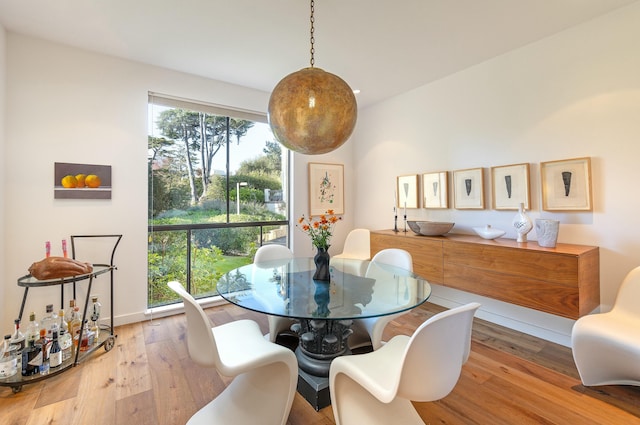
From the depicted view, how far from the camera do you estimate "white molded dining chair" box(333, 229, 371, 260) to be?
3711 millimetres

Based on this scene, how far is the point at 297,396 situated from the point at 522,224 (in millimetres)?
2459

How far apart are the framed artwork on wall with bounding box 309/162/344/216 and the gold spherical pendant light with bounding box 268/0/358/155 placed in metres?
2.55

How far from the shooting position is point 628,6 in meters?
2.28

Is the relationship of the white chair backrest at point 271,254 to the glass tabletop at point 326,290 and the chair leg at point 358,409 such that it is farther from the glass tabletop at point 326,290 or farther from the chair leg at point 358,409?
the chair leg at point 358,409

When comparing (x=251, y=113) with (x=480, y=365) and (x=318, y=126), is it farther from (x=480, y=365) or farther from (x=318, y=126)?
(x=480, y=365)

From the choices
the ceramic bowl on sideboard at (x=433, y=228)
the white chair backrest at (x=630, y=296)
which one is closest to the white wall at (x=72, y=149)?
the ceramic bowl on sideboard at (x=433, y=228)

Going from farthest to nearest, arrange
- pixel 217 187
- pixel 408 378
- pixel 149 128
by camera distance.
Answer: pixel 217 187 < pixel 149 128 < pixel 408 378

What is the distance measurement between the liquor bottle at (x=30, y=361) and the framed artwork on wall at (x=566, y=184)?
4381 millimetres

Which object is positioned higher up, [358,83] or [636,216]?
[358,83]

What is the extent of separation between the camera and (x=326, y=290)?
1.92 m

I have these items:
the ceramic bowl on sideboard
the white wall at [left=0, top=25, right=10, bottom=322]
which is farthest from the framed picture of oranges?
the ceramic bowl on sideboard

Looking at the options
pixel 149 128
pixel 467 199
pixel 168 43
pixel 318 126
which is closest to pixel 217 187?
pixel 149 128

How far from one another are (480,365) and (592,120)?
2.29 m

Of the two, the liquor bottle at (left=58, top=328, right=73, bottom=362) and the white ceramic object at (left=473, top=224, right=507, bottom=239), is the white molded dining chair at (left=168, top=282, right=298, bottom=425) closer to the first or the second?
the liquor bottle at (left=58, top=328, right=73, bottom=362)
